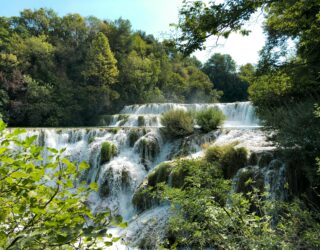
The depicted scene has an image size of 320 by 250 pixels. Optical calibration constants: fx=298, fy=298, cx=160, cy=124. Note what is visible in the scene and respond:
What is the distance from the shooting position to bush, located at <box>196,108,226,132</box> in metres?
11.5

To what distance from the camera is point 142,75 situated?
26.6 meters

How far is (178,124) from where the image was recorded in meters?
11.8

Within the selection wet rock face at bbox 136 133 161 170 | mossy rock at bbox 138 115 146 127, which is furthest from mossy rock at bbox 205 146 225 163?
mossy rock at bbox 138 115 146 127

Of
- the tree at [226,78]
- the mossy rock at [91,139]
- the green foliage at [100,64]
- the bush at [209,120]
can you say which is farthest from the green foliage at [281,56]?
the tree at [226,78]

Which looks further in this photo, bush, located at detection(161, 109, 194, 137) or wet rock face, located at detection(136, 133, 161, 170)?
bush, located at detection(161, 109, 194, 137)

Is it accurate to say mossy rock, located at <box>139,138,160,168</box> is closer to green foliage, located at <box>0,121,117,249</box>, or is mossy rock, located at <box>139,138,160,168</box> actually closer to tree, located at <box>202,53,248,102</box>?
green foliage, located at <box>0,121,117,249</box>

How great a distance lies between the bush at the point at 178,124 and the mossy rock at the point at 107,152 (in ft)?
7.40

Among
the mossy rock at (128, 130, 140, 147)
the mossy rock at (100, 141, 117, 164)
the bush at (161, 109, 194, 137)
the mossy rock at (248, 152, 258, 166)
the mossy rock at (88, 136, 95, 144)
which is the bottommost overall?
the mossy rock at (100, 141, 117, 164)

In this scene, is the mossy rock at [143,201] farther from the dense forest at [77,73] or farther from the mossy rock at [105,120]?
the dense forest at [77,73]

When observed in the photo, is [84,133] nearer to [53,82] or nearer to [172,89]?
[53,82]

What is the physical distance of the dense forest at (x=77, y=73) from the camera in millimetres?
21125

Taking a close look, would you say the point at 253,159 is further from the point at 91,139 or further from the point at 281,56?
the point at 91,139

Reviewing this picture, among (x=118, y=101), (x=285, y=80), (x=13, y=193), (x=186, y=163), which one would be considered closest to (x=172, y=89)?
(x=118, y=101)

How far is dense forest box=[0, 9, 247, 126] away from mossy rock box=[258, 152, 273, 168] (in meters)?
16.4
